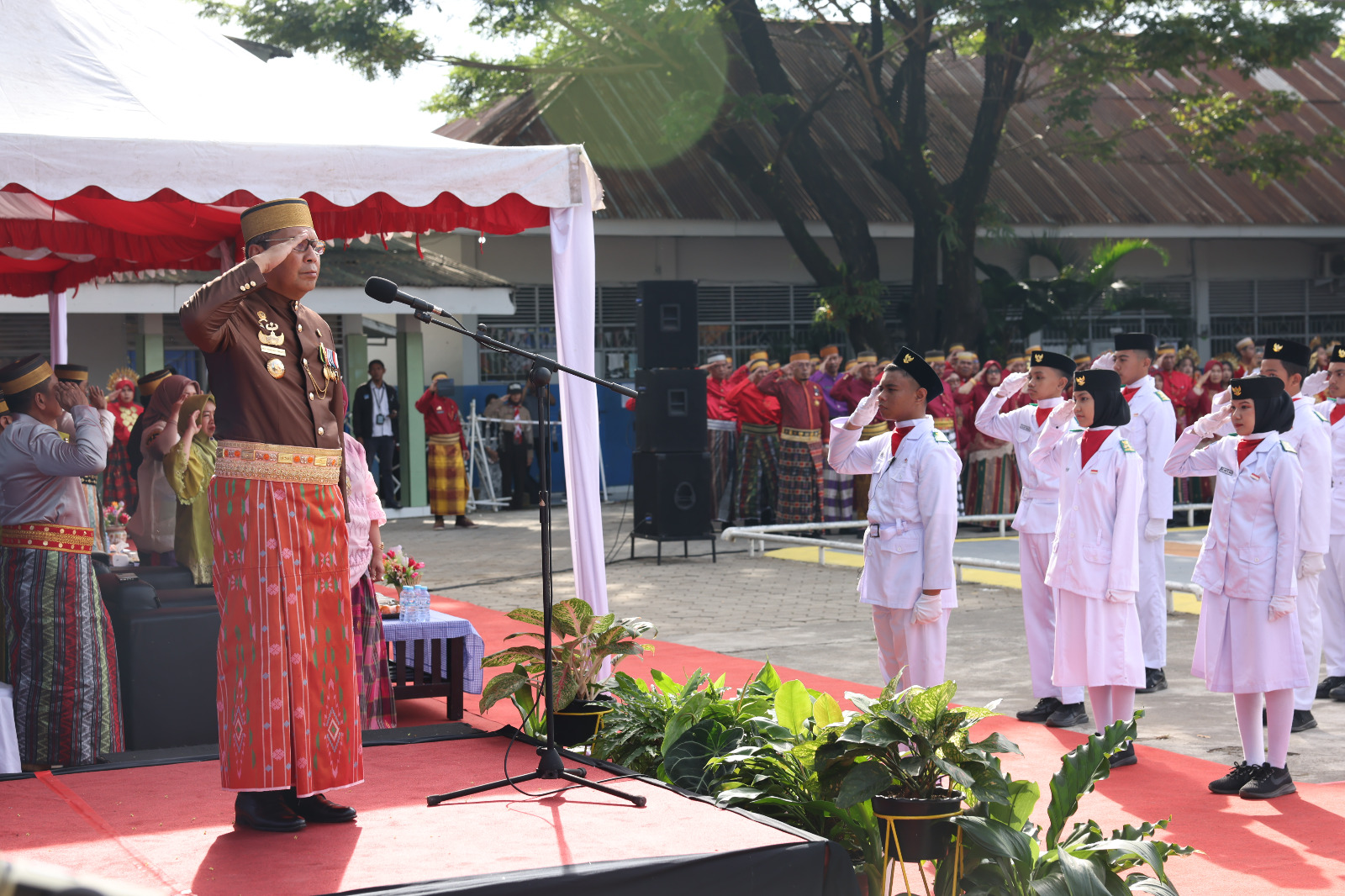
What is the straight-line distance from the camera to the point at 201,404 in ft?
23.0

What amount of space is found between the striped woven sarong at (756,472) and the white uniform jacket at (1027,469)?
7.53 meters

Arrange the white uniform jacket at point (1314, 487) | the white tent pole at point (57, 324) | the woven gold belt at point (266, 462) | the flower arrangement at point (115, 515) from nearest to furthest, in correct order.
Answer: the woven gold belt at point (266, 462) → the white uniform jacket at point (1314, 487) → the flower arrangement at point (115, 515) → the white tent pole at point (57, 324)

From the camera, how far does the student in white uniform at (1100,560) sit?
5.98 meters

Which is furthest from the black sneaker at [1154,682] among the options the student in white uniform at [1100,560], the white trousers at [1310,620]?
the student in white uniform at [1100,560]

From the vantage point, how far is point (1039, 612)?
23.3 ft

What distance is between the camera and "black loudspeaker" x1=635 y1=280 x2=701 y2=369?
43.6 feet

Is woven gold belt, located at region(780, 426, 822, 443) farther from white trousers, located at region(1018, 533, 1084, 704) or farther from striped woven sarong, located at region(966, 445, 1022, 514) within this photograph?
white trousers, located at region(1018, 533, 1084, 704)

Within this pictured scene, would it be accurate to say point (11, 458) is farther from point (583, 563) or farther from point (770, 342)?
point (770, 342)

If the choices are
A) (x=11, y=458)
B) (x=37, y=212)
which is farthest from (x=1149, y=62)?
(x=11, y=458)

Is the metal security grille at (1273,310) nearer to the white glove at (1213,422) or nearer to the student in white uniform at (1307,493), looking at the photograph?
the student in white uniform at (1307,493)

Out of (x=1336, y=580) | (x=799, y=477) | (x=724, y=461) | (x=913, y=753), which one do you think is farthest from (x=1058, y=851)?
(x=724, y=461)

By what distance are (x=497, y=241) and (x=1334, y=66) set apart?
19023mm

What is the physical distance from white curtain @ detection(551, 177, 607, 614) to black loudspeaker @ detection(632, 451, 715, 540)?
22.6 ft

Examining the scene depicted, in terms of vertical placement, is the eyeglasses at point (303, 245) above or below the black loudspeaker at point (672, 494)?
above
